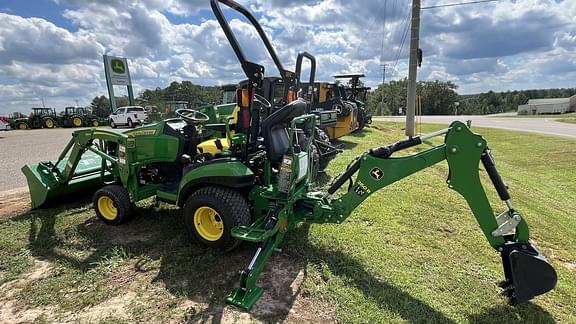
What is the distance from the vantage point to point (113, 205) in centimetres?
476

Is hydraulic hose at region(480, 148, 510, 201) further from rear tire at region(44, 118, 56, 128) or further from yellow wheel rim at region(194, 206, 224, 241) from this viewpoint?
rear tire at region(44, 118, 56, 128)

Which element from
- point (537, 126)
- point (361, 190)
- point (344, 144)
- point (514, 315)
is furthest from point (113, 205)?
point (537, 126)

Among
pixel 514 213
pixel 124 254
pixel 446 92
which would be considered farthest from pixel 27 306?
pixel 446 92

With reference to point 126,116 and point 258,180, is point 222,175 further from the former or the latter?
point 126,116

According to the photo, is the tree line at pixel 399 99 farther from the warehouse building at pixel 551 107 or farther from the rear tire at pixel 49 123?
the rear tire at pixel 49 123

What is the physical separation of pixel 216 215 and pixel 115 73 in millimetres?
24801

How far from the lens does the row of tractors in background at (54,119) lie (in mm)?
28469

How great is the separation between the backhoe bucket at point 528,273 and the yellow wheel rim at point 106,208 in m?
4.63

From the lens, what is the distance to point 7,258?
3957mm

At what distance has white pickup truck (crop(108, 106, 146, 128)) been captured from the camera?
26.8 meters

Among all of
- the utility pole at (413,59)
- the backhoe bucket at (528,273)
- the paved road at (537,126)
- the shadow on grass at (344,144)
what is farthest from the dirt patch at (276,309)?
the paved road at (537,126)

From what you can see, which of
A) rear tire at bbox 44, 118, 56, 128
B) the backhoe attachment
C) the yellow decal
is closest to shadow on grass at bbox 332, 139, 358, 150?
the yellow decal

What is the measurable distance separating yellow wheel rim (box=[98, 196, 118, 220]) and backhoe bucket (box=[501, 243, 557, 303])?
4.63 meters

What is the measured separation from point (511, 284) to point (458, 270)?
534 mm
